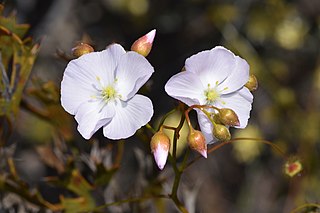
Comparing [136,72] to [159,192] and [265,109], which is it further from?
[265,109]

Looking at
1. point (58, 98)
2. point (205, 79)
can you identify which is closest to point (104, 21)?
point (58, 98)

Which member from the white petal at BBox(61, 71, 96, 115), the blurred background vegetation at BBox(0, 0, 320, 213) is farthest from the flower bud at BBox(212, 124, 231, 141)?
the blurred background vegetation at BBox(0, 0, 320, 213)

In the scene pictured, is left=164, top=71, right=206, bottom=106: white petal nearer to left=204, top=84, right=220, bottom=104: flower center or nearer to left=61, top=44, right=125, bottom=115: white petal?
left=204, top=84, right=220, bottom=104: flower center

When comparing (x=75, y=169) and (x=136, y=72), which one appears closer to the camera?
(x=136, y=72)

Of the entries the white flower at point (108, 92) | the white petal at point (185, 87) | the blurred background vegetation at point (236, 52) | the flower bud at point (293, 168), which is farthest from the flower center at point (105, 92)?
the blurred background vegetation at point (236, 52)

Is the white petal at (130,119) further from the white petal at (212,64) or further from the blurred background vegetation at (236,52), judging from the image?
the blurred background vegetation at (236,52)

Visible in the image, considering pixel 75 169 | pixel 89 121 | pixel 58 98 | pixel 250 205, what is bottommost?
pixel 250 205
